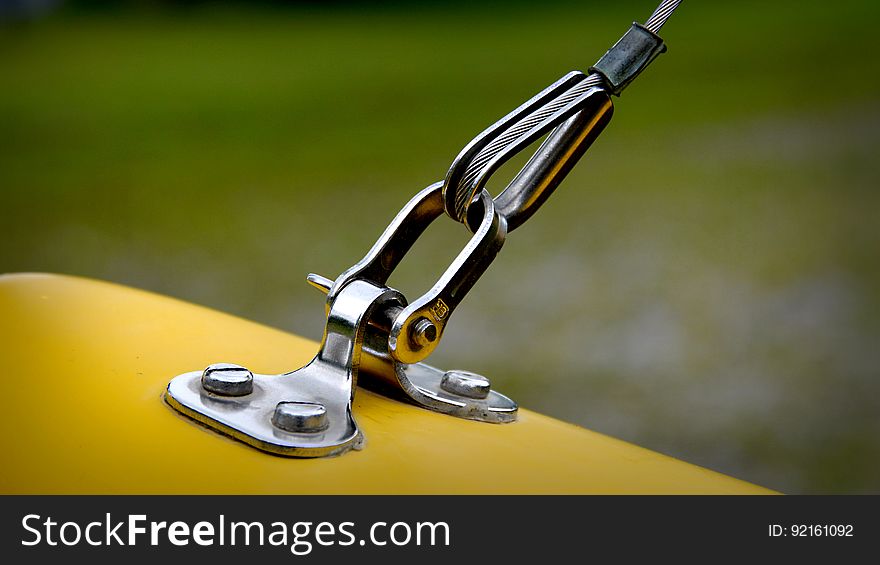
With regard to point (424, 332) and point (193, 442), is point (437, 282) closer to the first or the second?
point (424, 332)

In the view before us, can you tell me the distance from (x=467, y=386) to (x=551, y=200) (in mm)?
1878

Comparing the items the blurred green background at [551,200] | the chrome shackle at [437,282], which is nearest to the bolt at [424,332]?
the chrome shackle at [437,282]

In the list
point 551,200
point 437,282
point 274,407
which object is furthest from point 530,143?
point 551,200

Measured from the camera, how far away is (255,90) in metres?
3.01

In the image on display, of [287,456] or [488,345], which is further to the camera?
[488,345]

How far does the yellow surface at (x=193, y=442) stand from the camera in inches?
17.6

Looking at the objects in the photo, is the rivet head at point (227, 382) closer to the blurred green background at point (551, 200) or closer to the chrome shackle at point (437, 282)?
the chrome shackle at point (437, 282)

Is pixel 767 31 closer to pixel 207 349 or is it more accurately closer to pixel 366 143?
pixel 366 143

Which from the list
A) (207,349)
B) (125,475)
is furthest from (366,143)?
(125,475)

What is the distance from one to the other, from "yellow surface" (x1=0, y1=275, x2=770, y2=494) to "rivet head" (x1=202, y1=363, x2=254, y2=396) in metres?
0.02

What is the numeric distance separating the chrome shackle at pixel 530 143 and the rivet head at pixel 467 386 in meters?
0.09

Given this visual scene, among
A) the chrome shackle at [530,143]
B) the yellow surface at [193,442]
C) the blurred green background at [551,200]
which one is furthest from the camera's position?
the blurred green background at [551,200]

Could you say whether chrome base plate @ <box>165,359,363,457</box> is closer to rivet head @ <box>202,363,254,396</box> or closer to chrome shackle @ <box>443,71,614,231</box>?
rivet head @ <box>202,363,254,396</box>

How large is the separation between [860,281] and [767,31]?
1.60 m
